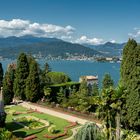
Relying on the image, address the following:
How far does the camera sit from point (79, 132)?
23.1m

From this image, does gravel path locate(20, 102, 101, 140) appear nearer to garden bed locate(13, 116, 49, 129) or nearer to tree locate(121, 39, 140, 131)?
garden bed locate(13, 116, 49, 129)

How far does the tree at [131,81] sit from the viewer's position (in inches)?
1254

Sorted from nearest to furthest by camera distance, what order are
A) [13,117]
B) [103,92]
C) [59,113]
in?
1. [103,92]
2. [13,117]
3. [59,113]

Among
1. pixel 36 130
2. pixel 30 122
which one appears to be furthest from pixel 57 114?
pixel 36 130

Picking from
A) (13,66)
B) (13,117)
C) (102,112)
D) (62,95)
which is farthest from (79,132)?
(13,66)

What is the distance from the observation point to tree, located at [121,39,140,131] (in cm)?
3186

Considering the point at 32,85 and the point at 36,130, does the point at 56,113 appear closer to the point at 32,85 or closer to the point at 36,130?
the point at 36,130

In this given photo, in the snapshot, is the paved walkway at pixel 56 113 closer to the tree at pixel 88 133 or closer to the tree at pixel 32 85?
the tree at pixel 32 85

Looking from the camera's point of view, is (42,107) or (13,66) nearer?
A: (42,107)

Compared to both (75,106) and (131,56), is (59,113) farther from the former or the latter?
(131,56)

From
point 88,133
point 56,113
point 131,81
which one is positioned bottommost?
point 56,113

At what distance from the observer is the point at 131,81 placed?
3278cm

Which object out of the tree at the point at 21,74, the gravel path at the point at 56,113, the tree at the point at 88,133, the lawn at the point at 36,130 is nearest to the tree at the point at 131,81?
the lawn at the point at 36,130

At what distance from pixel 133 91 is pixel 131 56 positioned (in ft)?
12.8
